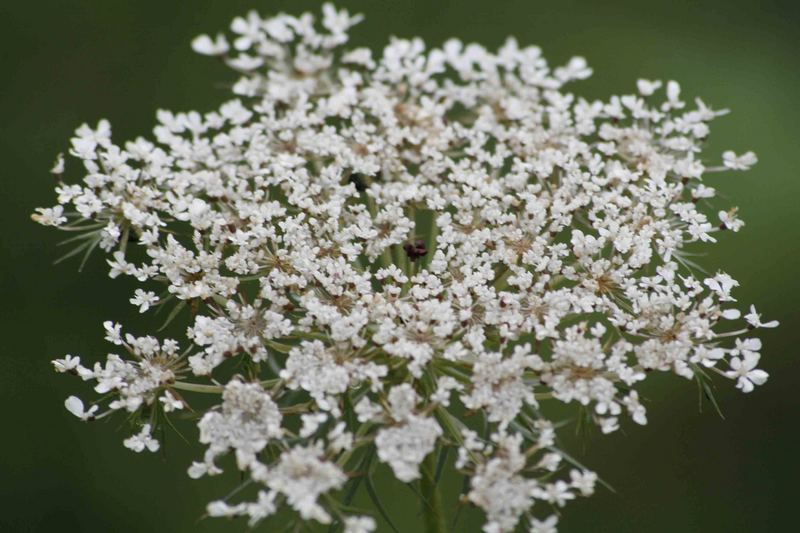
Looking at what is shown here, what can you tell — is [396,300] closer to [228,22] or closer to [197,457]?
[197,457]

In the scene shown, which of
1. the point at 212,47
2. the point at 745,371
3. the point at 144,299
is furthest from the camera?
the point at 212,47

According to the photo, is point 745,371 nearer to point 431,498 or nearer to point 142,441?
point 431,498

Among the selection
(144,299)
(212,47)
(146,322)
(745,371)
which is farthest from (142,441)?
(146,322)

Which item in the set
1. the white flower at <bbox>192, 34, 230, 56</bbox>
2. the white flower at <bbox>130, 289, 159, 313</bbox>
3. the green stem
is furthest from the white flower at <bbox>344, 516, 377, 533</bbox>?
the white flower at <bbox>192, 34, 230, 56</bbox>

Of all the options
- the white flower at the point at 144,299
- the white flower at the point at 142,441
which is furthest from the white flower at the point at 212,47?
the white flower at the point at 142,441

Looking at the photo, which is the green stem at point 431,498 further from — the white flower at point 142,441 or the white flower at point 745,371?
the white flower at point 745,371

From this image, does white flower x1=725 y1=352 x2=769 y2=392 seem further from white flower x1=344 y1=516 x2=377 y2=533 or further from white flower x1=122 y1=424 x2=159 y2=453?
white flower x1=122 y1=424 x2=159 y2=453
